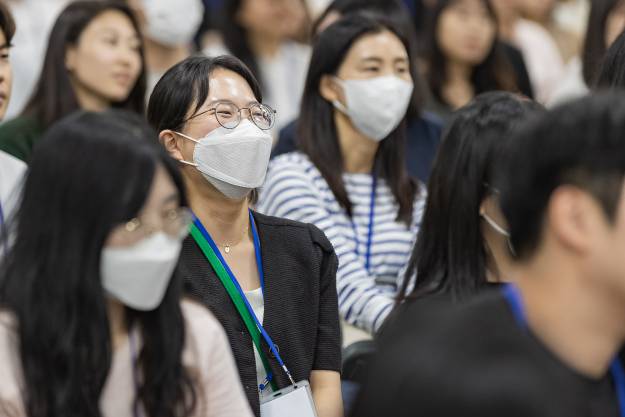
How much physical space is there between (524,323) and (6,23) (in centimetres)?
209

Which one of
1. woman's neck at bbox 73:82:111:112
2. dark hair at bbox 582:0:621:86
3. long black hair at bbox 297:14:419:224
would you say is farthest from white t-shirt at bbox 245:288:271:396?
dark hair at bbox 582:0:621:86

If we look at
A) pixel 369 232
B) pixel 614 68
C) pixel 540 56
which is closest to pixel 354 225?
pixel 369 232

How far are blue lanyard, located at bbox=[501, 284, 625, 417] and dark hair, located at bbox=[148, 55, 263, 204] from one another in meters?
1.27

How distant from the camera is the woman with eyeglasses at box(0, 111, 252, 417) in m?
1.85

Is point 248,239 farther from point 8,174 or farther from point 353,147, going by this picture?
point 353,147

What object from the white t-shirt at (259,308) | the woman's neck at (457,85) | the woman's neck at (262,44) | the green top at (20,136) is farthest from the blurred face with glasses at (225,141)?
the woman's neck at (262,44)

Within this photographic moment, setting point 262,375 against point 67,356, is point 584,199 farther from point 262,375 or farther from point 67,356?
point 262,375

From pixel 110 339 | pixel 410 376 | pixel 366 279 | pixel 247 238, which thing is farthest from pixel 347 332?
pixel 410 376

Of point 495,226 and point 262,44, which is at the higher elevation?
point 262,44

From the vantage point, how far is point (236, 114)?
2.72 m

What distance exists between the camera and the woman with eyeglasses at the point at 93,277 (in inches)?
72.8

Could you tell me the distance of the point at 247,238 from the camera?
2.73m

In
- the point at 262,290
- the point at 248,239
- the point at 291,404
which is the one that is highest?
the point at 248,239

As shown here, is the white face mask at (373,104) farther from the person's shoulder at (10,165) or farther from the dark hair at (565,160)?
the dark hair at (565,160)
